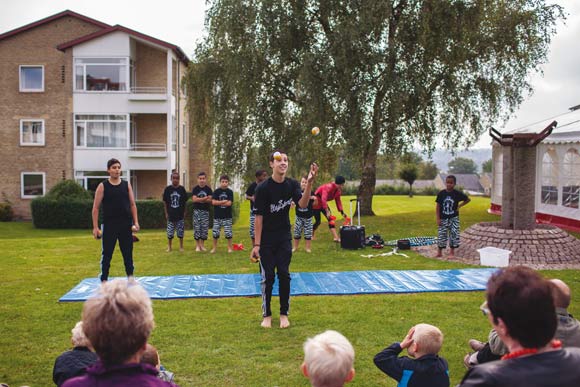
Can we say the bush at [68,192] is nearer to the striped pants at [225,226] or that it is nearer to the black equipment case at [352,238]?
the striped pants at [225,226]

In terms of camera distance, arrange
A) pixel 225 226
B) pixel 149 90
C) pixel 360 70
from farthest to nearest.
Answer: pixel 149 90 → pixel 360 70 → pixel 225 226

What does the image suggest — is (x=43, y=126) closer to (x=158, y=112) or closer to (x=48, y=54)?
(x=48, y=54)

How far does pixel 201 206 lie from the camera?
47.0 ft

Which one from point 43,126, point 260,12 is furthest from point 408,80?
point 43,126

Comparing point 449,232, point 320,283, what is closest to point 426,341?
→ point 320,283

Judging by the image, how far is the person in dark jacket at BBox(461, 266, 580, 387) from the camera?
92.4 inches

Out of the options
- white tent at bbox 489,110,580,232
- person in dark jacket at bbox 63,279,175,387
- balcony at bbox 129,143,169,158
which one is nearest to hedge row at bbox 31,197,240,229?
balcony at bbox 129,143,169,158

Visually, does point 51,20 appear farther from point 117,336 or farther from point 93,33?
point 117,336

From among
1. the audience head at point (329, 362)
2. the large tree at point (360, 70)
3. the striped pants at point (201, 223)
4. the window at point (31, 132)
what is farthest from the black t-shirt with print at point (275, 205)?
the window at point (31, 132)

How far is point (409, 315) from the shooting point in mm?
7926

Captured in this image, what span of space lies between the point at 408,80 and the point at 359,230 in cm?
726

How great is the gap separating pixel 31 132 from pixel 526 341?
115ft

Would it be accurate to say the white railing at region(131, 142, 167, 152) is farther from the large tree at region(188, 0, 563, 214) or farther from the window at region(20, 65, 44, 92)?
the large tree at region(188, 0, 563, 214)

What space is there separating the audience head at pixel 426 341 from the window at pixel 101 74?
30.0 meters
